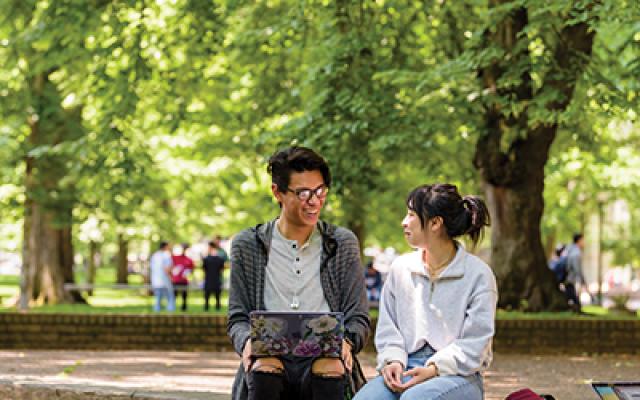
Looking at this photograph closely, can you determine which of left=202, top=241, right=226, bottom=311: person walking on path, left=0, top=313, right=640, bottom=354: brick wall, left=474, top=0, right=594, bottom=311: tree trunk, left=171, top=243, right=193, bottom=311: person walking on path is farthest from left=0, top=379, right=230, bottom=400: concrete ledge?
left=171, top=243, right=193, bottom=311: person walking on path

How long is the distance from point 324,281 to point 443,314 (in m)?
0.56

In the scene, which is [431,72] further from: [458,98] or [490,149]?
[490,149]

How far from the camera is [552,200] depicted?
33.7 meters

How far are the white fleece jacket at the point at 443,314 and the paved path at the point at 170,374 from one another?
11.2ft

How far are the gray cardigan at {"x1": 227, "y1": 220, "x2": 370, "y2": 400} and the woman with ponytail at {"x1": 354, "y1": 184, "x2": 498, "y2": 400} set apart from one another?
21 cm

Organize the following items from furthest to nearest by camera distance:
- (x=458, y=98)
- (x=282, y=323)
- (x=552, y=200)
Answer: (x=552, y=200) → (x=458, y=98) → (x=282, y=323)

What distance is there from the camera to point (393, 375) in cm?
581

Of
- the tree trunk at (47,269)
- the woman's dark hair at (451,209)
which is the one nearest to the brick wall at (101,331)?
the tree trunk at (47,269)

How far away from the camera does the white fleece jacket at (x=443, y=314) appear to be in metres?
5.83

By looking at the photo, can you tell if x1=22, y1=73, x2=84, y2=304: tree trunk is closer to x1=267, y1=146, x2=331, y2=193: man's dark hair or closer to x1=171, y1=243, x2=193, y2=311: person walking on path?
x1=171, y1=243, x2=193, y2=311: person walking on path

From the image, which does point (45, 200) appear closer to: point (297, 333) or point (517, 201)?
point (517, 201)

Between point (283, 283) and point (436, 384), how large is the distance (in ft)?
2.58

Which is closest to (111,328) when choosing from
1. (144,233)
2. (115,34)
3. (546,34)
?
(115,34)

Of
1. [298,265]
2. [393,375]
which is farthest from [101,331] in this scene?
[393,375]
